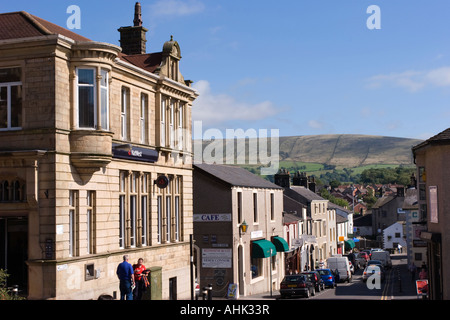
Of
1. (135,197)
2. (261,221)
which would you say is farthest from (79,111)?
(261,221)

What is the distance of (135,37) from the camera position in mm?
32406

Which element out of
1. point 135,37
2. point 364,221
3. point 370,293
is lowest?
point 370,293

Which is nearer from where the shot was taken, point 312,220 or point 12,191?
point 12,191

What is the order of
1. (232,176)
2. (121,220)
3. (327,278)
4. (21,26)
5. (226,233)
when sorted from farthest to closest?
(327,278)
(232,176)
(226,233)
(121,220)
(21,26)

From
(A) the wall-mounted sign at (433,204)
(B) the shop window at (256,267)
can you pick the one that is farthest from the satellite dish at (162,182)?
(B) the shop window at (256,267)

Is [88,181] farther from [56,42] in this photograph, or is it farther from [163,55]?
[163,55]

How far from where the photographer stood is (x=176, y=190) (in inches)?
1206

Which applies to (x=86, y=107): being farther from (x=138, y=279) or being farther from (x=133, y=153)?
(x=138, y=279)

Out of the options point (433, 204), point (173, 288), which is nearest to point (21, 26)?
point (173, 288)

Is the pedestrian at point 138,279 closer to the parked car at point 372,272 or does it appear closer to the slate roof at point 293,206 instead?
the parked car at point 372,272

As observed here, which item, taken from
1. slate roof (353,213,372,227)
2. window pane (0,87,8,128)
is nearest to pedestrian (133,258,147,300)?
window pane (0,87,8,128)

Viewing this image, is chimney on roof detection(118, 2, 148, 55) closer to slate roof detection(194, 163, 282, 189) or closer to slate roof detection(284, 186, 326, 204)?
slate roof detection(194, 163, 282, 189)

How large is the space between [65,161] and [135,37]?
13.5 metres

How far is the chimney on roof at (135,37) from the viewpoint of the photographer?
106 feet
